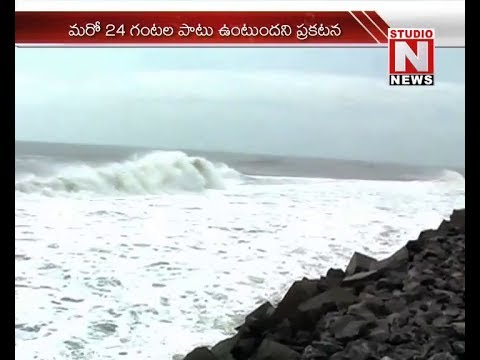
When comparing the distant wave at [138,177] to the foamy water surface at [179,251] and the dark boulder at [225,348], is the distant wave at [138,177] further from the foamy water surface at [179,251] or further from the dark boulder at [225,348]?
the dark boulder at [225,348]

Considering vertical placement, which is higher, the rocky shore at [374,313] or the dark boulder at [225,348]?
the rocky shore at [374,313]

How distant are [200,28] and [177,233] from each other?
667 millimetres

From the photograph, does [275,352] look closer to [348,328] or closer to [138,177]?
[348,328]

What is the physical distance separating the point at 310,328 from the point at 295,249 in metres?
0.26

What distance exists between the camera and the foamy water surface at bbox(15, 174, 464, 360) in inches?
76.1

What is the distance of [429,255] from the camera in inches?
78.8

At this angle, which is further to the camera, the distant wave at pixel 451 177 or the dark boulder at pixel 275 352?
the distant wave at pixel 451 177

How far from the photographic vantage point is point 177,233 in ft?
6.44

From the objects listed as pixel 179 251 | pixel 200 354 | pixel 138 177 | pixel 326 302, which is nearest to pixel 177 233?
pixel 179 251

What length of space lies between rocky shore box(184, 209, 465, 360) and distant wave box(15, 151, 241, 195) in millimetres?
452

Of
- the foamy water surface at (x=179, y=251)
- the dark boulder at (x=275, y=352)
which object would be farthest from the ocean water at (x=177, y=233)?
the dark boulder at (x=275, y=352)

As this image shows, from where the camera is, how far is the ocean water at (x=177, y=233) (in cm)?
194

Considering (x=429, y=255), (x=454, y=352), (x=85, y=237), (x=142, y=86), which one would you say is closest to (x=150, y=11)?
(x=142, y=86)

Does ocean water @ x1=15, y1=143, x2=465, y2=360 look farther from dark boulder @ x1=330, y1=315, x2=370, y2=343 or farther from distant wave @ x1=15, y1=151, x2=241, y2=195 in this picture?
dark boulder @ x1=330, y1=315, x2=370, y2=343
